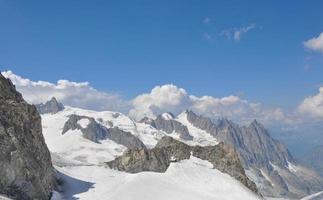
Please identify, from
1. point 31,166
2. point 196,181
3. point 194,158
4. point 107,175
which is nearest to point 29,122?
point 31,166

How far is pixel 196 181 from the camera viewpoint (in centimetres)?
8206

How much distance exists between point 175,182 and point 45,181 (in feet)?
65.8

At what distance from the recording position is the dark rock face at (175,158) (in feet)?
305

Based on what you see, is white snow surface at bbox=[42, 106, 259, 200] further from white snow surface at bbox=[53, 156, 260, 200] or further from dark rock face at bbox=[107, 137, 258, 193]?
dark rock face at bbox=[107, 137, 258, 193]

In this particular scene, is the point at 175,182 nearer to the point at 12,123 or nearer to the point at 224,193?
the point at 224,193

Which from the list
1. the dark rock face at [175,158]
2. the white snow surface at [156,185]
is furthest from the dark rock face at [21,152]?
the dark rock face at [175,158]

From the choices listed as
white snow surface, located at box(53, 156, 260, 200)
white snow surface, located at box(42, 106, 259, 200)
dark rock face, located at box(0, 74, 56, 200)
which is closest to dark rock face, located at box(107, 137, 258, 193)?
white snow surface, located at box(42, 106, 259, 200)

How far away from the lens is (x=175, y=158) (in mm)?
97250

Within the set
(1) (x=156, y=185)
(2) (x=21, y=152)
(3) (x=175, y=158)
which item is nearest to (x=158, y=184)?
(1) (x=156, y=185)

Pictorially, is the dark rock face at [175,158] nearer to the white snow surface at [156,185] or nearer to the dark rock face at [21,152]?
the white snow surface at [156,185]

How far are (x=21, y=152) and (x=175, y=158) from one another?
1410 inches

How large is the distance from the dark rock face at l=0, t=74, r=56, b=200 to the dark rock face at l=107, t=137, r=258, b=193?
24.0 meters

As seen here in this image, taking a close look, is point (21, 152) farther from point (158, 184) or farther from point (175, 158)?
point (175, 158)

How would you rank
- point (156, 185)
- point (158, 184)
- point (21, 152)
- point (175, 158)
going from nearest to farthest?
point (21, 152) < point (156, 185) < point (158, 184) < point (175, 158)
